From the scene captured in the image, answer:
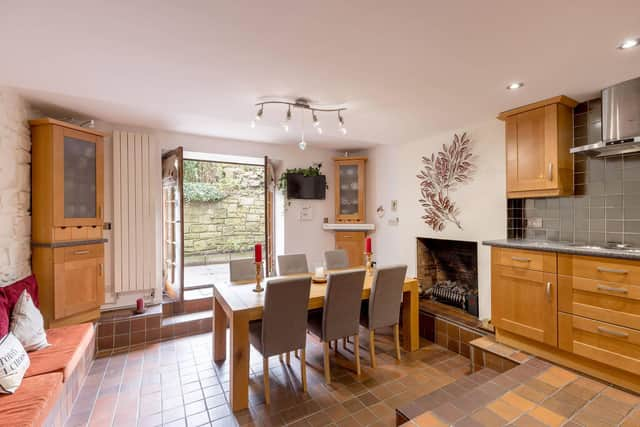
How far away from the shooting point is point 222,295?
8.06 feet

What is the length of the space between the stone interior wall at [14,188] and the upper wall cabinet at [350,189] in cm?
354

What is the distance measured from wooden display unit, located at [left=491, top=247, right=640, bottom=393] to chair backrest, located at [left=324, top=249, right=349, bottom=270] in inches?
61.8

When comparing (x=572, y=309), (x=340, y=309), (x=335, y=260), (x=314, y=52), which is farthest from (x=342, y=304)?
(x=314, y=52)

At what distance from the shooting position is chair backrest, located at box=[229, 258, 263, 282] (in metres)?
3.05

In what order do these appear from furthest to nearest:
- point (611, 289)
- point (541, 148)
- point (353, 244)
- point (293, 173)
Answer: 1. point (353, 244)
2. point (293, 173)
3. point (541, 148)
4. point (611, 289)

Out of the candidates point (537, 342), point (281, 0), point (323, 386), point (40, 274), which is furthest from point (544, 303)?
point (40, 274)

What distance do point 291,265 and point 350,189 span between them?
194 cm

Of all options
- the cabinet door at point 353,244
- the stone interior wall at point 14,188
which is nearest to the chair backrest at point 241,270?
the stone interior wall at point 14,188

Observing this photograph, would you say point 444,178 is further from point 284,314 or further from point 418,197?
point 284,314

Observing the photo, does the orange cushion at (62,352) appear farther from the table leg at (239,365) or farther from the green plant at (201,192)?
the green plant at (201,192)

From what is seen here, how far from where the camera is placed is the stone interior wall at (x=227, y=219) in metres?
5.80

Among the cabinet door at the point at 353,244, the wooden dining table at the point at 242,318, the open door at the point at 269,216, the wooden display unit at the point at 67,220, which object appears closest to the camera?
the wooden dining table at the point at 242,318

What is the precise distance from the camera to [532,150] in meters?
2.67

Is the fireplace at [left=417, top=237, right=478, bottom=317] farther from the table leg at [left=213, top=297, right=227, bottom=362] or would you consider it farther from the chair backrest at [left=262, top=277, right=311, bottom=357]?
the table leg at [left=213, top=297, right=227, bottom=362]
